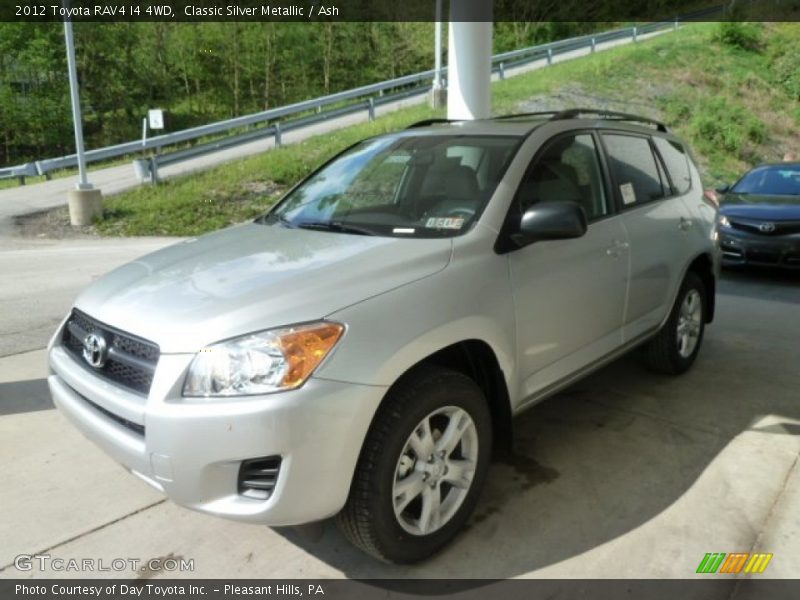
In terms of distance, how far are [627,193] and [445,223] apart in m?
1.42

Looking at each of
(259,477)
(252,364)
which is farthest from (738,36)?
(259,477)

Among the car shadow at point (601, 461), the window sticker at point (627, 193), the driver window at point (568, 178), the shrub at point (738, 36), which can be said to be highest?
the shrub at point (738, 36)

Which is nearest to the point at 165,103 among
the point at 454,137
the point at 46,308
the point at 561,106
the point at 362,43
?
the point at 362,43

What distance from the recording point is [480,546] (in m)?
2.83

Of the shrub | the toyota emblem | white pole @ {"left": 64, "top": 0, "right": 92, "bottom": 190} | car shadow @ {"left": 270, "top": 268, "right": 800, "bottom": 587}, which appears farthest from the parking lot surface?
the shrub

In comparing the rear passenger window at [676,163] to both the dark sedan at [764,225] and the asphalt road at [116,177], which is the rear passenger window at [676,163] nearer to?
the dark sedan at [764,225]

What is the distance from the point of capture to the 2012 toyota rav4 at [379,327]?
2289 mm

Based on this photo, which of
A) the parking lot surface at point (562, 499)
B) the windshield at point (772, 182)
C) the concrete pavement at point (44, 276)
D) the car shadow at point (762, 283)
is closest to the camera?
the parking lot surface at point (562, 499)

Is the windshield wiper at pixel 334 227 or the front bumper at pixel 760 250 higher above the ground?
the windshield wiper at pixel 334 227

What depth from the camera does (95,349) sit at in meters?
2.64

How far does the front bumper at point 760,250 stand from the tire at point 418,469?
5.82 m

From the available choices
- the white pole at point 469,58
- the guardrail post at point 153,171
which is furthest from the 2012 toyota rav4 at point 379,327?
the guardrail post at point 153,171

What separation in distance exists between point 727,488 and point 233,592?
7.54ft

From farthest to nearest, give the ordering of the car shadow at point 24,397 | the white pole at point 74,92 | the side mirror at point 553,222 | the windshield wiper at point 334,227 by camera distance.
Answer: the white pole at point 74,92, the car shadow at point 24,397, the windshield wiper at point 334,227, the side mirror at point 553,222
